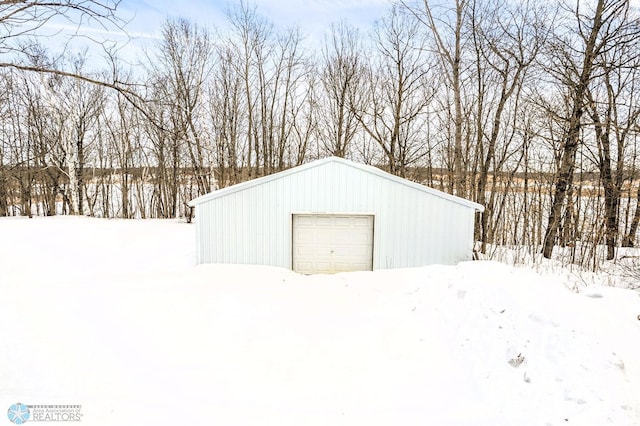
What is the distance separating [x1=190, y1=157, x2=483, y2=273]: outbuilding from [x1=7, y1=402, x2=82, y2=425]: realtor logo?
5607 mm

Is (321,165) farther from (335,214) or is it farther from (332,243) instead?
(332,243)

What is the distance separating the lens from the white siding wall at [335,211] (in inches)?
318

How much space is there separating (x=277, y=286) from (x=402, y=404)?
146 inches

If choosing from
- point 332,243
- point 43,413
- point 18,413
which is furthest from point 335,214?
point 18,413

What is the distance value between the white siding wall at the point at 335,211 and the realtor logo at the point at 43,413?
561cm

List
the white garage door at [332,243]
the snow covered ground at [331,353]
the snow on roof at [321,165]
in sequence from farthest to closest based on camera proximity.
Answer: the white garage door at [332,243] → the snow on roof at [321,165] → the snow covered ground at [331,353]

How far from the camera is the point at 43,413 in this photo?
8.20ft

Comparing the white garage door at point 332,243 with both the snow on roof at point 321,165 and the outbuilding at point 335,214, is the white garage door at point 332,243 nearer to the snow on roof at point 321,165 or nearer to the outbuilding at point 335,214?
the outbuilding at point 335,214

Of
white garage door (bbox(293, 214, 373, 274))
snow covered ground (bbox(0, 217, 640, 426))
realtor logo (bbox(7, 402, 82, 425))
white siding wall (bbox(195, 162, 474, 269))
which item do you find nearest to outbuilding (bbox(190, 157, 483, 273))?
white siding wall (bbox(195, 162, 474, 269))

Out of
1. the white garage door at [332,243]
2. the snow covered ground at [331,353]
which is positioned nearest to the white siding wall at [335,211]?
the white garage door at [332,243]

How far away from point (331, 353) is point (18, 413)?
289 cm

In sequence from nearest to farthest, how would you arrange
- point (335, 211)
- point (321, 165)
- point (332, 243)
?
point (321, 165) < point (335, 211) < point (332, 243)

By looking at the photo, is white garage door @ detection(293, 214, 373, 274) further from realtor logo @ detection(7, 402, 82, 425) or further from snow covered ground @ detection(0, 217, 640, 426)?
realtor logo @ detection(7, 402, 82, 425)

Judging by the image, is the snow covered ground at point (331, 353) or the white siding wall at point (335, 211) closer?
the snow covered ground at point (331, 353)
